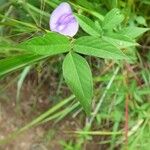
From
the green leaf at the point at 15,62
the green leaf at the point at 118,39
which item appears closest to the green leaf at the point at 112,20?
the green leaf at the point at 118,39

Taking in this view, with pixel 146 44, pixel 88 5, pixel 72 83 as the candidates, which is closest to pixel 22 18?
pixel 88 5

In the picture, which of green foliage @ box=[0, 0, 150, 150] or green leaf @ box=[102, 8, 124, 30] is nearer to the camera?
green leaf @ box=[102, 8, 124, 30]

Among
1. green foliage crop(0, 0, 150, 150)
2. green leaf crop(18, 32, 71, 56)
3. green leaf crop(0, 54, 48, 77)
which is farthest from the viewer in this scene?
green foliage crop(0, 0, 150, 150)

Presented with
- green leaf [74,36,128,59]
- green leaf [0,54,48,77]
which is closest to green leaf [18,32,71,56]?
green leaf [74,36,128,59]

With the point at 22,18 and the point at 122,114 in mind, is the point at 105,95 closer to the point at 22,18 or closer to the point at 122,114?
the point at 122,114

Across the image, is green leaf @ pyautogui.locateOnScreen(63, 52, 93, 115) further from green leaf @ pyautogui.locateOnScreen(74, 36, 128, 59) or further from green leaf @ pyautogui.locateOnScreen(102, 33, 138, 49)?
green leaf @ pyautogui.locateOnScreen(102, 33, 138, 49)

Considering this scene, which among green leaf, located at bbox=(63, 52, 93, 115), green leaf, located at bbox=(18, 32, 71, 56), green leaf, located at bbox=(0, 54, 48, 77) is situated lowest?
green leaf, located at bbox=(63, 52, 93, 115)

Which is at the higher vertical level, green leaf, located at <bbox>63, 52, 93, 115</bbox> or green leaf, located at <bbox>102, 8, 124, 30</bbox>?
green leaf, located at <bbox>102, 8, 124, 30</bbox>
